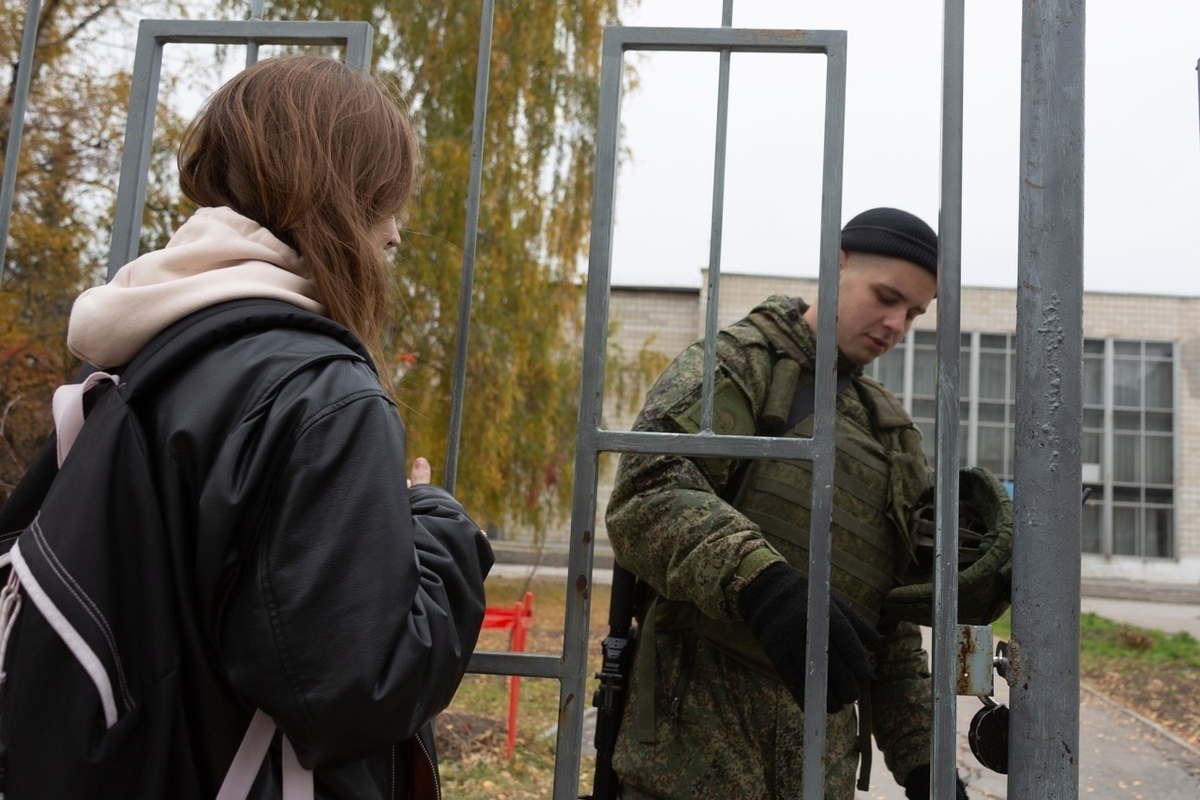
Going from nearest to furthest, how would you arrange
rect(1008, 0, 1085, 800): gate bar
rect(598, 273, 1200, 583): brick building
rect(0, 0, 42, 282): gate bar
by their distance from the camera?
1. rect(1008, 0, 1085, 800): gate bar
2. rect(0, 0, 42, 282): gate bar
3. rect(598, 273, 1200, 583): brick building

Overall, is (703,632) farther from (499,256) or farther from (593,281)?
(499,256)

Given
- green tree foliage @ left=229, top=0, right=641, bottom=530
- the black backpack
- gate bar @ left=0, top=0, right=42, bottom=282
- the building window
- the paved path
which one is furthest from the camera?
the building window

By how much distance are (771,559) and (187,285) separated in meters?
0.93

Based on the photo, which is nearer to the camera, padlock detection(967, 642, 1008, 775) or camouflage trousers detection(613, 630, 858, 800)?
padlock detection(967, 642, 1008, 775)

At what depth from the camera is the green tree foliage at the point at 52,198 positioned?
8.72 metres

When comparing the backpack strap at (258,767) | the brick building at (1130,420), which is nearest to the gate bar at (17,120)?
the backpack strap at (258,767)

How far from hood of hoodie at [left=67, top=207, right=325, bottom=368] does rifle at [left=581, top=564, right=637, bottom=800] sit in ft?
3.22

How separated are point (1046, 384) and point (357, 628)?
3.05 ft

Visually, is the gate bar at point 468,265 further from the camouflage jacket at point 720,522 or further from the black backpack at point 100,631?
the black backpack at point 100,631

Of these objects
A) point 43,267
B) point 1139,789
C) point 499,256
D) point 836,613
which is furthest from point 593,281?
point 43,267

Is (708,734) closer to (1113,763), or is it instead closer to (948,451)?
(948,451)

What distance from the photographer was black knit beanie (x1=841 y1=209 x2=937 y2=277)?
203 cm

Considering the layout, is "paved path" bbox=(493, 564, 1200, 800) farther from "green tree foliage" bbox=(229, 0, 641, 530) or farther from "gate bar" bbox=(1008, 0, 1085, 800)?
"gate bar" bbox=(1008, 0, 1085, 800)

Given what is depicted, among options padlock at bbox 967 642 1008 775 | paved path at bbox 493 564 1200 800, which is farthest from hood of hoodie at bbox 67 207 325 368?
paved path at bbox 493 564 1200 800
